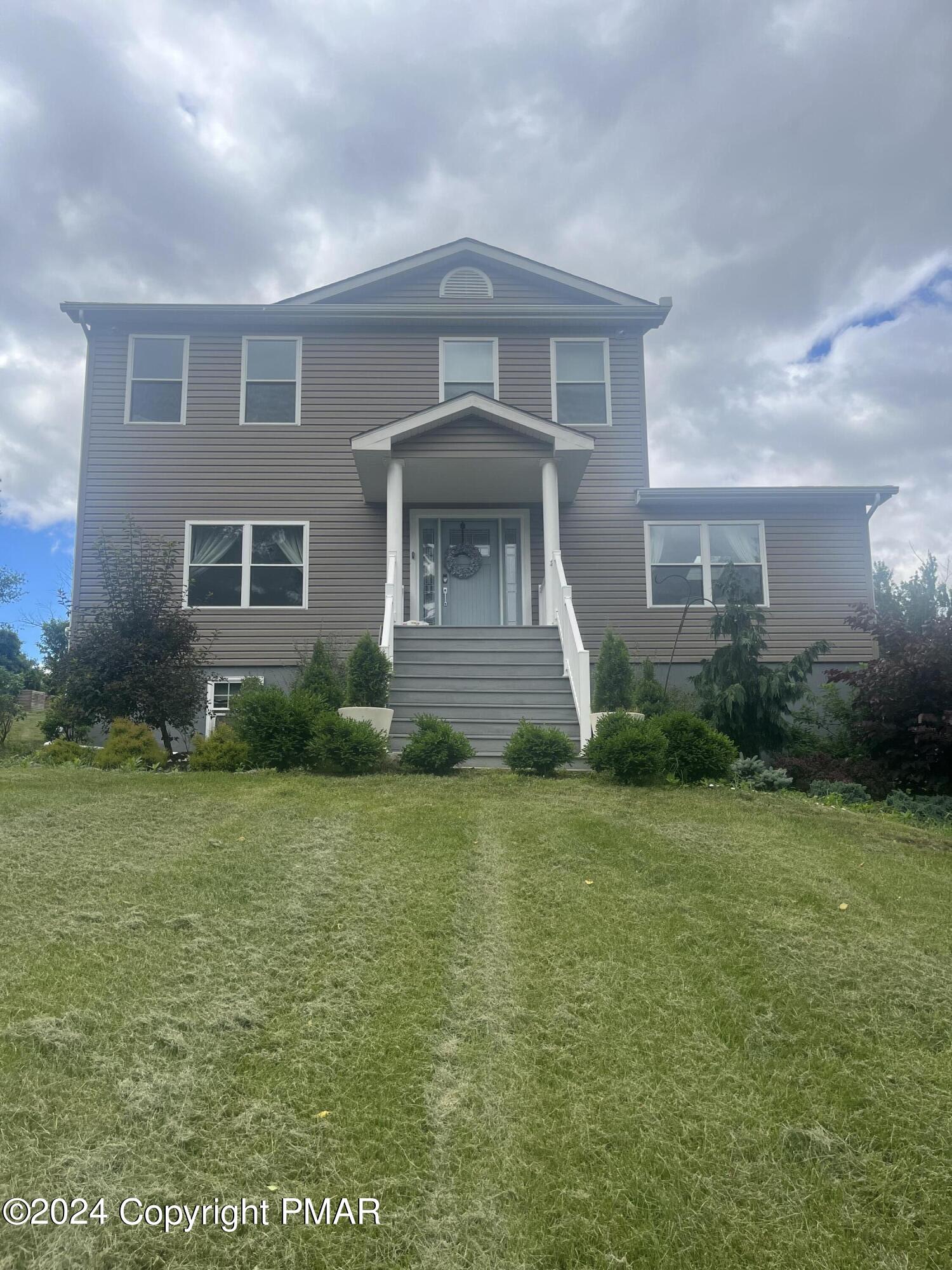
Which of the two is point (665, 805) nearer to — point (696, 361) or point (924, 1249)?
point (924, 1249)

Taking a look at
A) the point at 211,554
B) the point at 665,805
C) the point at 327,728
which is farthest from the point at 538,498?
the point at 665,805

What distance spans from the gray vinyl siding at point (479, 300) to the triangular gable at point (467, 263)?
11mm

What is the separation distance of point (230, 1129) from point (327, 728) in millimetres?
5599

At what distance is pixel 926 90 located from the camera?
13281 mm

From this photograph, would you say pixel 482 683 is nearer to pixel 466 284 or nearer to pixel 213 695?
pixel 213 695

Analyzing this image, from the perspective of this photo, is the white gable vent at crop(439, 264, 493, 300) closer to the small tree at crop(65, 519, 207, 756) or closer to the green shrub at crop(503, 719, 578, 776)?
the small tree at crop(65, 519, 207, 756)

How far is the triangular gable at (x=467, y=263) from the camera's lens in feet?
49.2

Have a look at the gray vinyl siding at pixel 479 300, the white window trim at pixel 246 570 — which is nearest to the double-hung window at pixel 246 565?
the white window trim at pixel 246 570

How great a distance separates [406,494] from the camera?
13695mm

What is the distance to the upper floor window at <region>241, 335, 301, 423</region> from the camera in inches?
572

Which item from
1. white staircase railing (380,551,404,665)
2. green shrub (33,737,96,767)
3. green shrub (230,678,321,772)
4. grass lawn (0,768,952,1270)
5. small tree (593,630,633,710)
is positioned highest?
white staircase railing (380,551,404,665)

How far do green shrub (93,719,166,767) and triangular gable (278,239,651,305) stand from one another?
27.9 ft

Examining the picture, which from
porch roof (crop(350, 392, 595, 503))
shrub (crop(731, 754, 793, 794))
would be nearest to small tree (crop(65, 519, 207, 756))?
porch roof (crop(350, 392, 595, 503))

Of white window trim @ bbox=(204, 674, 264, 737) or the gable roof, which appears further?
the gable roof
